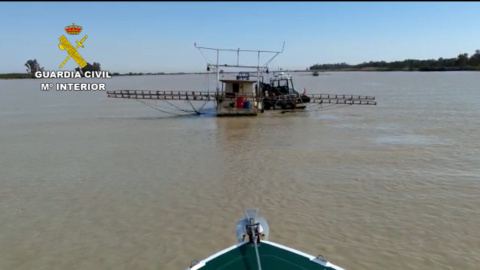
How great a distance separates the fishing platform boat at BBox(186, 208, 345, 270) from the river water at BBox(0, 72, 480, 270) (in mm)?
1909

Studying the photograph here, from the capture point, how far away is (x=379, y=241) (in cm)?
709

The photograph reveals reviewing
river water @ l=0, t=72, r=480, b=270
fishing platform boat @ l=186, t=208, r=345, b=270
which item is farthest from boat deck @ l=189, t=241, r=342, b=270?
river water @ l=0, t=72, r=480, b=270

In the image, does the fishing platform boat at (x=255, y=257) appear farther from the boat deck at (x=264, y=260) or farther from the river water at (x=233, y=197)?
the river water at (x=233, y=197)

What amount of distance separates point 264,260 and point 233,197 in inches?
203

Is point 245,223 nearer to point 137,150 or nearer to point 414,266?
point 414,266

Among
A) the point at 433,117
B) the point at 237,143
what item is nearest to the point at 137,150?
the point at 237,143

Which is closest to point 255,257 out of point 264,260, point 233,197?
point 264,260

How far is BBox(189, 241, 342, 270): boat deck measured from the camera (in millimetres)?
4500

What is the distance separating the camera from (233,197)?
9727 mm

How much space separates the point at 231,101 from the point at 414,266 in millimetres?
20768

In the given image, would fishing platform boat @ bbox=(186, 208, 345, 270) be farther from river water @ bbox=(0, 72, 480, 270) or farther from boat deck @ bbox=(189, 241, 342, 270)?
river water @ bbox=(0, 72, 480, 270)

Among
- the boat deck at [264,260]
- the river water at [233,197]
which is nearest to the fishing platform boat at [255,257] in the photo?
the boat deck at [264,260]

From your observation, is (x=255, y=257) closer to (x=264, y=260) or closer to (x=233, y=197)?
(x=264, y=260)

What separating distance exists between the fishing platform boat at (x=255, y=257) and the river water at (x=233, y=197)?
1909 mm
